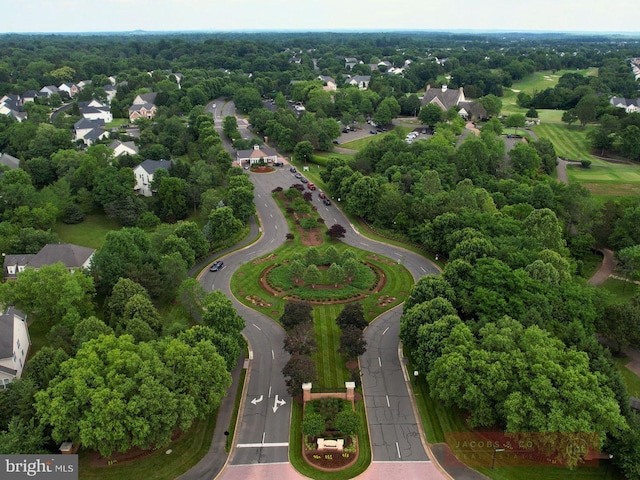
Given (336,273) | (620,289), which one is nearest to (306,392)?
(336,273)

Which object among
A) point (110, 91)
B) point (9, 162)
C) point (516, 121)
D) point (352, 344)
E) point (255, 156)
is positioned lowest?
point (255, 156)

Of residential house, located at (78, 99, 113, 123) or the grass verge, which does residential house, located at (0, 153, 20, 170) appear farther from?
the grass verge

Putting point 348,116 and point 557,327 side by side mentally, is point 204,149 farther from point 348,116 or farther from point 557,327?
point 557,327

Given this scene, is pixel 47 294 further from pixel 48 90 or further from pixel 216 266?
pixel 48 90

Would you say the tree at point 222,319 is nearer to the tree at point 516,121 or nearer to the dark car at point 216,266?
the dark car at point 216,266

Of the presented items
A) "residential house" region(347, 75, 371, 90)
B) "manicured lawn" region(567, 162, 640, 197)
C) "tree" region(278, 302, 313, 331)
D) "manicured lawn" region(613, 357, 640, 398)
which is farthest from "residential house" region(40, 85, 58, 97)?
"manicured lawn" region(613, 357, 640, 398)

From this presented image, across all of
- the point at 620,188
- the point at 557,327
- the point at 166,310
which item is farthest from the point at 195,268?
the point at 620,188
